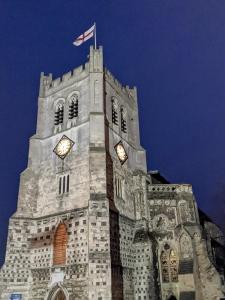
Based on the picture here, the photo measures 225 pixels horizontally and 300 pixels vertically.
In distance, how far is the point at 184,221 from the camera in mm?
27406

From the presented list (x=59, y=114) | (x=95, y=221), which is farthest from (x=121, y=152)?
(x=95, y=221)

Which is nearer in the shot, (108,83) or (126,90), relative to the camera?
(108,83)

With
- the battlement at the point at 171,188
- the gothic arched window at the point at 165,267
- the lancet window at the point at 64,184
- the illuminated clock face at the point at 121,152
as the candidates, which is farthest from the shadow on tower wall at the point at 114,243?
the battlement at the point at 171,188

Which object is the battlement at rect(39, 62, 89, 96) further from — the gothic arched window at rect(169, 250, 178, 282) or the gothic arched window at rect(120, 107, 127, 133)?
the gothic arched window at rect(169, 250, 178, 282)

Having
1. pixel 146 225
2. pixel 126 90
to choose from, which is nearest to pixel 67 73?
pixel 126 90

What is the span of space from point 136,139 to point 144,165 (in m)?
3.54

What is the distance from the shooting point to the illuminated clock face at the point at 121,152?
30.0 metres

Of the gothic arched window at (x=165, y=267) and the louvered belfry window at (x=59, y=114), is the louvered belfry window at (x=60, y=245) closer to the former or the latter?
the gothic arched window at (x=165, y=267)

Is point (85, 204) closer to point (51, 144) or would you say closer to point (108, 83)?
point (51, 144)

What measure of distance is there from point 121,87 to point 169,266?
67.4ft

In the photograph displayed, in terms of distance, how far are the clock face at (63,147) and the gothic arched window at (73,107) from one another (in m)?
2.47

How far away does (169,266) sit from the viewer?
84.3ft

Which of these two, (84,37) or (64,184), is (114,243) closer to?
(64,184)

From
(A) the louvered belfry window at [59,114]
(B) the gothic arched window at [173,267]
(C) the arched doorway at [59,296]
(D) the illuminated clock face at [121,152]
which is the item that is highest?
(A) the louvered belfry window at [59,114]
